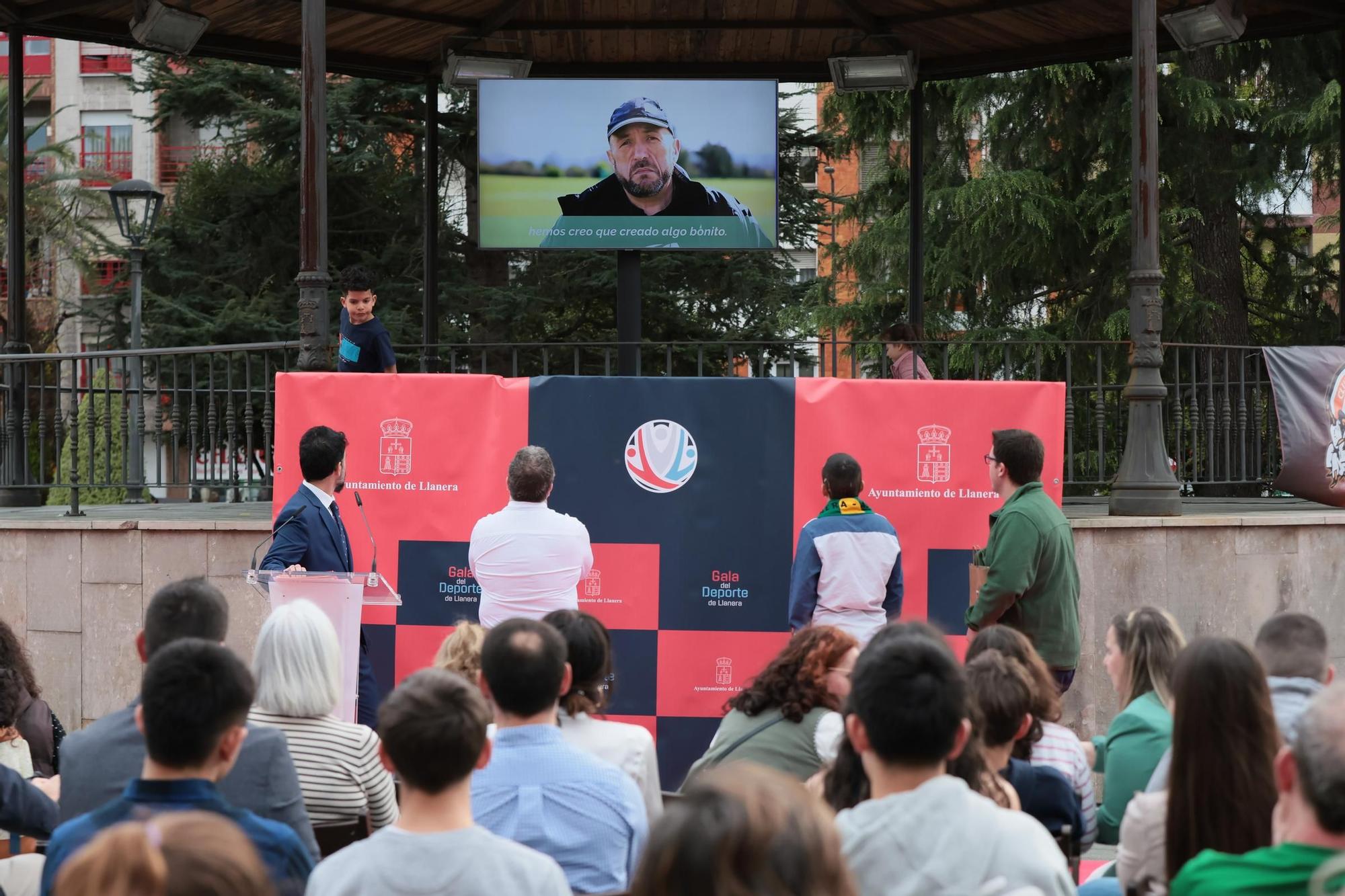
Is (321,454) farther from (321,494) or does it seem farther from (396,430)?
(396,430)

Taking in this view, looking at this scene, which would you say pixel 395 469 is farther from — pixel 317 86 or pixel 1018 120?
pixel 1018 120

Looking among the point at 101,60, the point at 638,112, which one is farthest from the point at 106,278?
the point at 638,112

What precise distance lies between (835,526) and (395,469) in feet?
7.81

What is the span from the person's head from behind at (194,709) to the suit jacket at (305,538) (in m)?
3.21

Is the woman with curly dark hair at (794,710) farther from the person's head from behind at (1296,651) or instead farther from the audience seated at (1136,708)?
the person's head from behind at (1296,651)

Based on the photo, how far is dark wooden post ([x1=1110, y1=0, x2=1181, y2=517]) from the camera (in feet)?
27.3

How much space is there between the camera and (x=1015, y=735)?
3.75 m

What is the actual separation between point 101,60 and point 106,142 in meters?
2.51

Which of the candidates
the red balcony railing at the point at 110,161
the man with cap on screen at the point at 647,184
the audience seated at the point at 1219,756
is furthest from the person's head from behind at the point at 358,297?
the red balcony railing at the point at 110,161

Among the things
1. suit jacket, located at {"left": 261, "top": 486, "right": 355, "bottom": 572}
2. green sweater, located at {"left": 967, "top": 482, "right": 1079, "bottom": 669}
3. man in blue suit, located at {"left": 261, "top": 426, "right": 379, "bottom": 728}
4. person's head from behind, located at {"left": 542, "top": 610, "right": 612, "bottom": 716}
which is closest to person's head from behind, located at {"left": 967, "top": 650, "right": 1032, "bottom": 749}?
person's head from behind, located at {"left": 542, "top": 610, "right": 612, "bottom": 716}

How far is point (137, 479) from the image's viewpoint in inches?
356

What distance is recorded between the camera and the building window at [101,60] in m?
40.3

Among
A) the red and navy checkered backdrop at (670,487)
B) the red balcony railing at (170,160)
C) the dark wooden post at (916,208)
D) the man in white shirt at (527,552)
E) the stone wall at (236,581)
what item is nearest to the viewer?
the man in white shirt at (527,552)

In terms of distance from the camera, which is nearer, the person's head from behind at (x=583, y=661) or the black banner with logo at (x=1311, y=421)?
the person's head from behind at (x=583, y=661)
